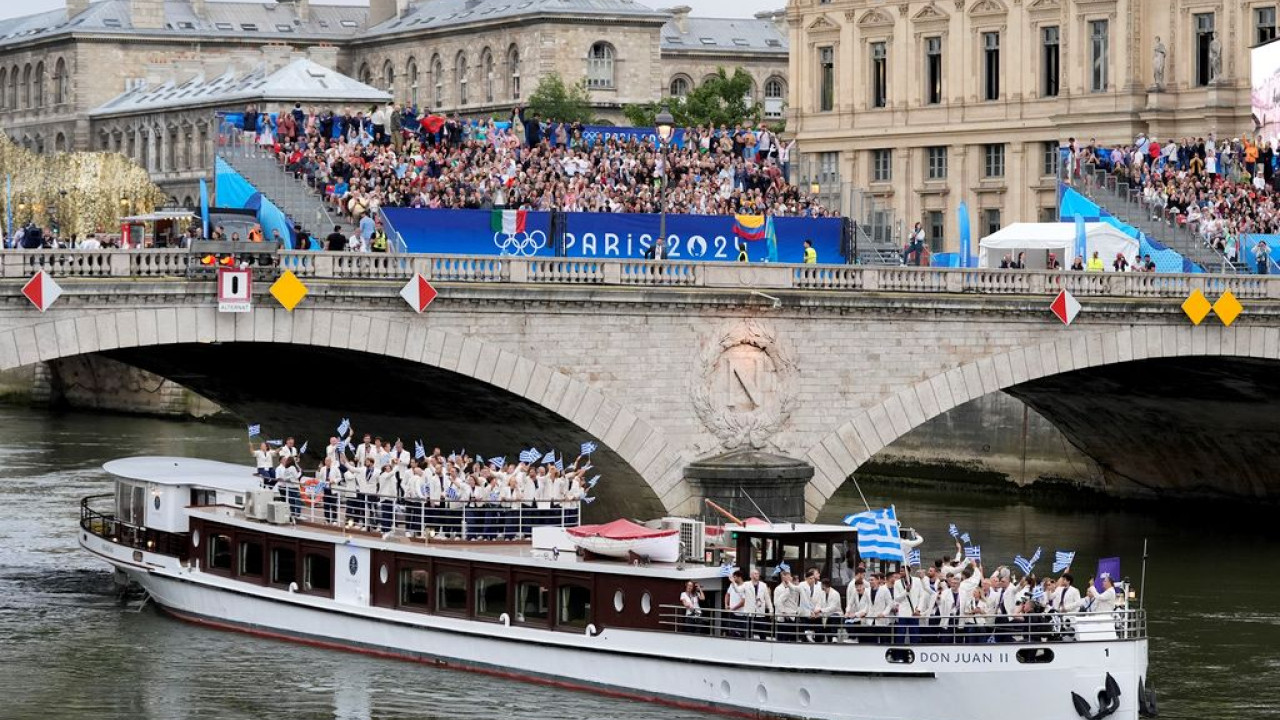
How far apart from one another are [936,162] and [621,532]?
1937 inches

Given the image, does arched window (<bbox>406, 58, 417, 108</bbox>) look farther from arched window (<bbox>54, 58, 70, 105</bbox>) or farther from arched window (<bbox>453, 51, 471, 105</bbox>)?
arched window (<bbox>54, 58, 70, 105</bbox>)

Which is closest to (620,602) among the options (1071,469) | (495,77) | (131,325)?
(131,325)

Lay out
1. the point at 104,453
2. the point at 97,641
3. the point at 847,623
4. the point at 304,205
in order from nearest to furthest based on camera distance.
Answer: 1. the point at 847,623
2. the point at 97,641
3. the point at 304,205
4. the point at 104,453

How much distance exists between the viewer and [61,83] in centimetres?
16725

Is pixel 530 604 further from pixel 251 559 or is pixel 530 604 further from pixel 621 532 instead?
pixel 251 559

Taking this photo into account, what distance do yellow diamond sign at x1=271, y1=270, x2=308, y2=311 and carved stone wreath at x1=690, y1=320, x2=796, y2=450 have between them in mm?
8405

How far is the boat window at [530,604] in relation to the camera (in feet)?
161

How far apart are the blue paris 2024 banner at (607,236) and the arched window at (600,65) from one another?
86.8 meters

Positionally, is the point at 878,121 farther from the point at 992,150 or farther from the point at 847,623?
the point at 847,623

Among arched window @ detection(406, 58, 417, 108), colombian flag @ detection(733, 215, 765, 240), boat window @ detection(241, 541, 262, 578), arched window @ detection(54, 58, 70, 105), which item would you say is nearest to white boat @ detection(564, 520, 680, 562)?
boat window @ detection(241, 541, 262, 578)

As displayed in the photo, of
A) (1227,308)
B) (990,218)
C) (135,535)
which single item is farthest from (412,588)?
(990,218)

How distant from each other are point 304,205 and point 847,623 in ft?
72.7

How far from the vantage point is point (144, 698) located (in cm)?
4656

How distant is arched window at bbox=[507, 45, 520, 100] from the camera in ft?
496
